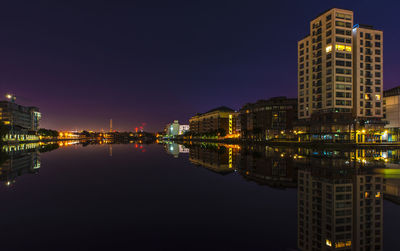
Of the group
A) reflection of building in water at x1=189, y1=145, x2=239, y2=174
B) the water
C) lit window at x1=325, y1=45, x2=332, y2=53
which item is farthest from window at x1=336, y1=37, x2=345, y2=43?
the water

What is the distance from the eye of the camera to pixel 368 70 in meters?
92.8

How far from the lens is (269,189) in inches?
779

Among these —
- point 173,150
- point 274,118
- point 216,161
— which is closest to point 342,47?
point 274,118

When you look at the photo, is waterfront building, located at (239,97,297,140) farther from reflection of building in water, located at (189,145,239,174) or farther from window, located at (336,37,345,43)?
reflection of building in water, located at (189,145,239,174)

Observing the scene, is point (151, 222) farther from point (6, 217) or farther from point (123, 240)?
point (6, 217)

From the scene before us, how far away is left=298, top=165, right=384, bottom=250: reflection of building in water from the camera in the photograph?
9.89m

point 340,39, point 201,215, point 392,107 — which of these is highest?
point 340,39

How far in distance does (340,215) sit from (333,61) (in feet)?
307

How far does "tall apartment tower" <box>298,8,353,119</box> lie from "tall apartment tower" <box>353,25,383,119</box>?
141 inches

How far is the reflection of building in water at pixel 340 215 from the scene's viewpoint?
9891mm

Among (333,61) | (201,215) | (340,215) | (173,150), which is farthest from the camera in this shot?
(333,61)

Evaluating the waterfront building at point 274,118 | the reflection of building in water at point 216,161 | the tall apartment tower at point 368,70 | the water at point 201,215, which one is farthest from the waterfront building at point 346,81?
the water at point 201,215

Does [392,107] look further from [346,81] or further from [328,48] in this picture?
[328,48]

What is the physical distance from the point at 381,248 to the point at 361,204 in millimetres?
5426
